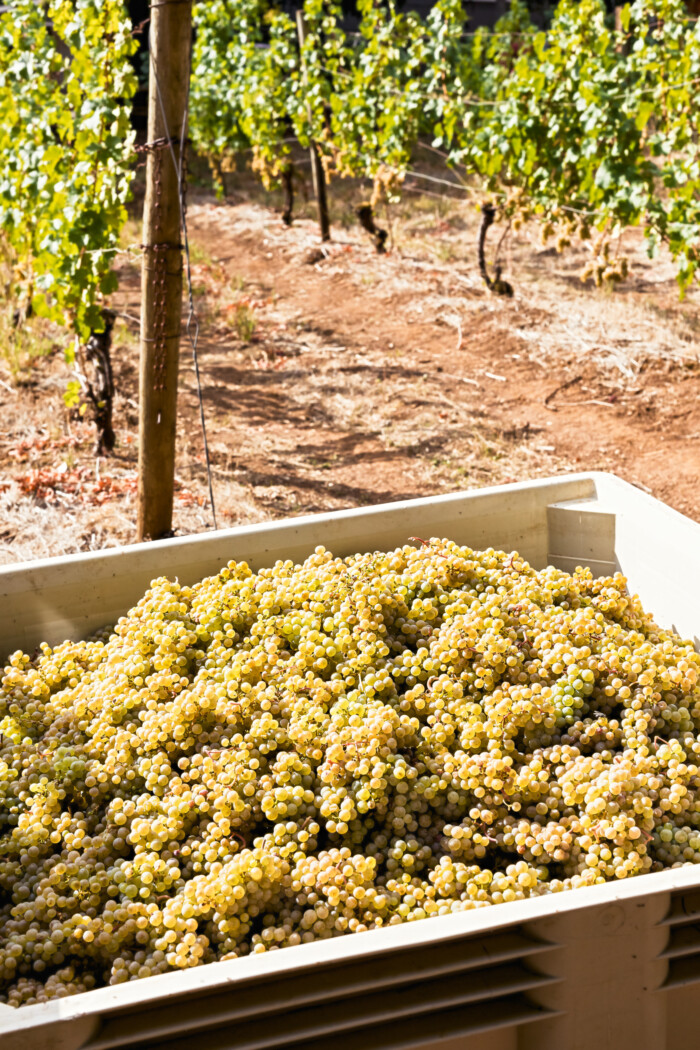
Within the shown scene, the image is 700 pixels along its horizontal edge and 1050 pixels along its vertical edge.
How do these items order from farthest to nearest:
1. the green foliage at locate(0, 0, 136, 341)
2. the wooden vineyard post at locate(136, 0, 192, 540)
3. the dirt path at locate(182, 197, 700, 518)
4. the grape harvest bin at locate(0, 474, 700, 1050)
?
the dirt path at locate(182, 197, 700, 518)
the green foliage at locate(0, 0, 136, 341)
the wooden vineyard post at locate(136, 0, 192, 540)
the grape harvest bin at locate(0, 474, 700, 1050)

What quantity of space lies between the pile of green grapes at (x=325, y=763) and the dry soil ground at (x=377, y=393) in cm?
219

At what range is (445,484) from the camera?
186 inches

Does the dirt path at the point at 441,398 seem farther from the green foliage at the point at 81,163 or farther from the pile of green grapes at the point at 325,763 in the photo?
the pile of green grapes at the point at 325,763

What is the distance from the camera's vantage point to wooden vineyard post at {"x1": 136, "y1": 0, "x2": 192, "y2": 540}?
2.65m

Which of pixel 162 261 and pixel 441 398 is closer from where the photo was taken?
pixel 162 261

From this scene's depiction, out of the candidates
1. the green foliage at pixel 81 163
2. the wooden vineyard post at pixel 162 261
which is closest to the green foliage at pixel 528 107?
the green foliage at pixel 81 163

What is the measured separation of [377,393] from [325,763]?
15.0ft

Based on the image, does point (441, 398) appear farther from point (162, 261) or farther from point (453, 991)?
point (453, 991)

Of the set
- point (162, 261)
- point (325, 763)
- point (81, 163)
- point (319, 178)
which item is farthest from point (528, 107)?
point (325, 763)

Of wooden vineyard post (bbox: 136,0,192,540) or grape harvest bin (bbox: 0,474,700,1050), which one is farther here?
wooden vineyard post (bbox: 136,0,192,540)

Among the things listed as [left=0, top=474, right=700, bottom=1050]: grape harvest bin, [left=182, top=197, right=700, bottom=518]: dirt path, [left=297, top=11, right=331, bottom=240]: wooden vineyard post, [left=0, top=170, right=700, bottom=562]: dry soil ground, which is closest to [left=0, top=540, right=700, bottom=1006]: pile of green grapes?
[left=0, top=474, right=700, bottom=1050]: grape harvest bin

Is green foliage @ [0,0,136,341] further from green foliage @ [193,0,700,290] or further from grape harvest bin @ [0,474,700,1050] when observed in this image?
green foliage @ [193,0,700,290]

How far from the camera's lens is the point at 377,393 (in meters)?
5.96

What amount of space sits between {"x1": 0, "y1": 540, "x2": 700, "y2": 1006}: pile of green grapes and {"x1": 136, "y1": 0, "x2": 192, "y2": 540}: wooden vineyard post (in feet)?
3.59
